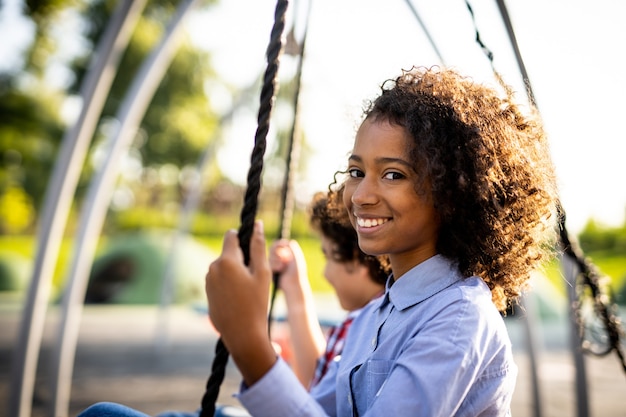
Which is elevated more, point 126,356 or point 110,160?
point 110,160

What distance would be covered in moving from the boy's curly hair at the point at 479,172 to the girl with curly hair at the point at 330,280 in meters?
0.49

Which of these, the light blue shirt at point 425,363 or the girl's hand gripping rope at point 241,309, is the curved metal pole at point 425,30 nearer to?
the light blue shirt at point 425,363

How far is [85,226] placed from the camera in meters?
2.61

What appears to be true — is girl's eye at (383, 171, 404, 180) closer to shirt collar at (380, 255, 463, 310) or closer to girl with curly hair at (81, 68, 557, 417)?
girl with curly hair at (81, 68, 557, 417)

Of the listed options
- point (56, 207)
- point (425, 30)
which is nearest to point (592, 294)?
point (425, 30)

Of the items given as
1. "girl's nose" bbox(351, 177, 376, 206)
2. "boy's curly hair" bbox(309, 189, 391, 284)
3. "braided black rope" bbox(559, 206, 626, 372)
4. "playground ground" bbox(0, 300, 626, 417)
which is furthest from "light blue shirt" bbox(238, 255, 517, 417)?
"playground ground" bbox(0, 300, 626, 417)

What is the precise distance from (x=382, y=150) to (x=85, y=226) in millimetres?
2067

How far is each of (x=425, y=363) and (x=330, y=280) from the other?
103 cm

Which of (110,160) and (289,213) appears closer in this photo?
(289,213)

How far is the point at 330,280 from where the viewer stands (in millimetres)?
1783

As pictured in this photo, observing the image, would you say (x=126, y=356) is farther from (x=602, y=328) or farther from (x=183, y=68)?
(x=183, y=68)

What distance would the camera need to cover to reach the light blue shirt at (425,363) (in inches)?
29.3

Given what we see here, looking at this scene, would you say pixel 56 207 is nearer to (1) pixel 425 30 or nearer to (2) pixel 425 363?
(1) pixel 425 30

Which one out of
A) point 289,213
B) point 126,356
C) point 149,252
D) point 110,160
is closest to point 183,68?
point 149,252
